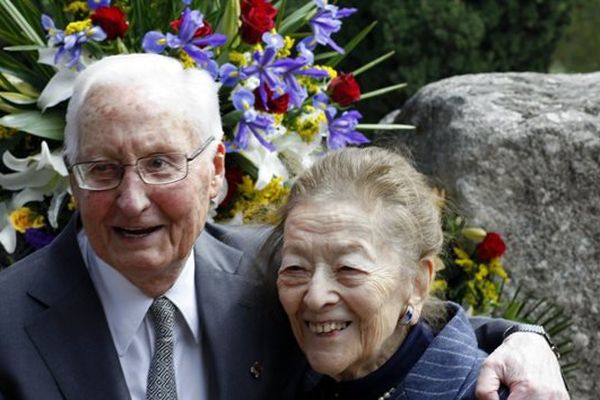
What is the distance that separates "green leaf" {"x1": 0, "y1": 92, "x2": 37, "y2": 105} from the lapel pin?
130cm

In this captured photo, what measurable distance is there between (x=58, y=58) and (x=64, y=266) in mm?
988

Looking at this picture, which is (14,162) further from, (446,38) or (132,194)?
(446,38)

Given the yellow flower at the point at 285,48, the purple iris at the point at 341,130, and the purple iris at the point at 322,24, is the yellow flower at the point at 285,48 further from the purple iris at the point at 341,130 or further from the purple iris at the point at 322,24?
the purple iris at the point at 341,130

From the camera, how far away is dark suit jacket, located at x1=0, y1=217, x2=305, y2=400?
2.68 m

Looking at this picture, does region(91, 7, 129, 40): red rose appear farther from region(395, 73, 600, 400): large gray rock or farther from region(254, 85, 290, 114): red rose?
region(395, 73, 600, 400): large gray rock

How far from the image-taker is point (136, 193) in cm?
264

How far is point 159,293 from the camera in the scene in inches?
111

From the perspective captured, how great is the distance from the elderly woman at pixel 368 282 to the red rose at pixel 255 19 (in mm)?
1064

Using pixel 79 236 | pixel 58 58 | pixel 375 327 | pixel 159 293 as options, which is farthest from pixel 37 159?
pixel 375 327

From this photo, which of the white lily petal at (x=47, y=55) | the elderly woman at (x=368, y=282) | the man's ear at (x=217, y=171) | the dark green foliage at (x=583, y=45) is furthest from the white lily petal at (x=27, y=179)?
the dark green foliage at (x=583, y=45)

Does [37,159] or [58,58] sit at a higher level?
[58,58]

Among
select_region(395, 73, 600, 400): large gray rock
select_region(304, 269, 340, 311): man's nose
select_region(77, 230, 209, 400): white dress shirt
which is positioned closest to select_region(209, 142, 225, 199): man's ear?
select_region(77, 230, 209, 400): white dress shirt

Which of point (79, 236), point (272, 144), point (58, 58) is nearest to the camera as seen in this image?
point (79, 236)

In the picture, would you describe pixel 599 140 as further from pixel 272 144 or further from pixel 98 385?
pixel 98 385
